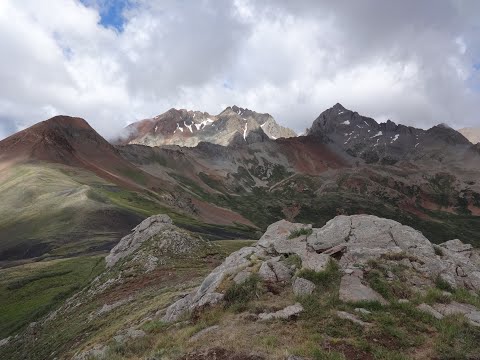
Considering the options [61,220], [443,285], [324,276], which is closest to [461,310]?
[443,285]

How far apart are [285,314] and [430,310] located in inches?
288

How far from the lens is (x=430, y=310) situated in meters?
21.7

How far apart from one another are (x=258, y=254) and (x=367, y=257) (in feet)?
24.9

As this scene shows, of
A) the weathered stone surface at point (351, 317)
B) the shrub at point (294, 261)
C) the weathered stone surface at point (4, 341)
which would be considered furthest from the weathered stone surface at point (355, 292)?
the weathered stone surface at point (4, 341)

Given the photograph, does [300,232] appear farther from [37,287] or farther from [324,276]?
[37,287]

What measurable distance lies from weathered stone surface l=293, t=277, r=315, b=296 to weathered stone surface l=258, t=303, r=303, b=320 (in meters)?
1.60

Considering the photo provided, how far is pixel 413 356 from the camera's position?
17.8m

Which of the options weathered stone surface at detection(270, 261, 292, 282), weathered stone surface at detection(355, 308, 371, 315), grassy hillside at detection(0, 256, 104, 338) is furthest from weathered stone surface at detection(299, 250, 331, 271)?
grassy hillside at detection(0, 256, 104, 338)

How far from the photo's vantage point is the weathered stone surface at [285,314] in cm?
2139

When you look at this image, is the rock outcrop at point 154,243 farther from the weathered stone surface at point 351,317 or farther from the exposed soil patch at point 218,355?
the weathered stone surface at point 351,317

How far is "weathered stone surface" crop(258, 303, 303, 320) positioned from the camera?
21.4 metres

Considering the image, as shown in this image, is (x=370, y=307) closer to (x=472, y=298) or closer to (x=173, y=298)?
(x=472, y=298)

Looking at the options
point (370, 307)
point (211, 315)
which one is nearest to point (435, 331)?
point (370, 307)

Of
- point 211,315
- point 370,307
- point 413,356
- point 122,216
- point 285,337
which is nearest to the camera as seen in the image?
point 413,356
